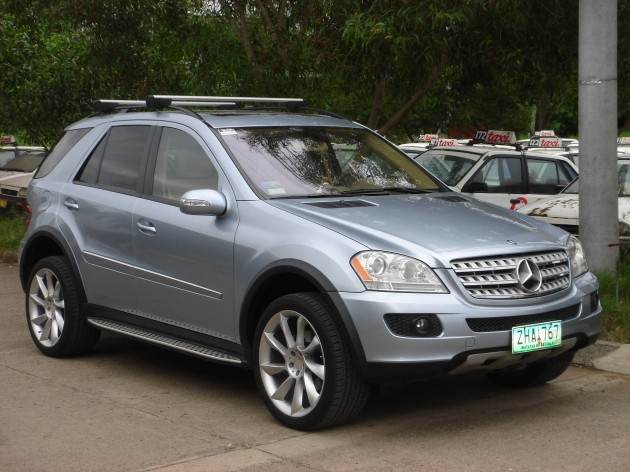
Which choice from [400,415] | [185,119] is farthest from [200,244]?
[400,415]

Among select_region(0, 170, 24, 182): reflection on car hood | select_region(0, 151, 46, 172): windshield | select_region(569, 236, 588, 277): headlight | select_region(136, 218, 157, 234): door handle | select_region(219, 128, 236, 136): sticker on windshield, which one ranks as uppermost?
select_region(219, 128, 236, 136): sticker on windshield

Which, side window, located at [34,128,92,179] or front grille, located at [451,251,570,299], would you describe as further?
side window, located at [34,128,92,179]

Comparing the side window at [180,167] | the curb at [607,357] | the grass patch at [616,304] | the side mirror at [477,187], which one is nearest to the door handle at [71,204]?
the side window at [180,167]

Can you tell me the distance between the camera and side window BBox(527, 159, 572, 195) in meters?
14.1

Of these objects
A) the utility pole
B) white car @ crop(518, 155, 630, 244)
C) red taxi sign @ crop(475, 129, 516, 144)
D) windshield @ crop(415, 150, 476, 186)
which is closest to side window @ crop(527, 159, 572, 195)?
windshield @ crop(415, 150, 476, 186)

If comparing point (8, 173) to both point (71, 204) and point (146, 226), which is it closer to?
point (71, 204)

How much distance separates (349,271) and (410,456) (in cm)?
98

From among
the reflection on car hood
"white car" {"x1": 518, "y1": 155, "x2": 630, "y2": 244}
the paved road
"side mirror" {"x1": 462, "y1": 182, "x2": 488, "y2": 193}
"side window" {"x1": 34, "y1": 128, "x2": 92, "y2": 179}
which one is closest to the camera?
the paved road

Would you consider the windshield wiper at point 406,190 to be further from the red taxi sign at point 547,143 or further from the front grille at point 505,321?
the red taxi sign at point 547,143

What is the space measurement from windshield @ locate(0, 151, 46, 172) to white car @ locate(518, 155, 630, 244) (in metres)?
10.6

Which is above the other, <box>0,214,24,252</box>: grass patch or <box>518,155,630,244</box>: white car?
<box>518,155,630,244</box>: white car

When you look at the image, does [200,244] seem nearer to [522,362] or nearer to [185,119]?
[185,119]

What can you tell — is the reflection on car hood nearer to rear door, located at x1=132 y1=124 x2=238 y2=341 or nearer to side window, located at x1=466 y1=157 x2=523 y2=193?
side window, located at x1=466 y1=157 x2=523 y2=193

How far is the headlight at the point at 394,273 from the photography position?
5730 millimetres
